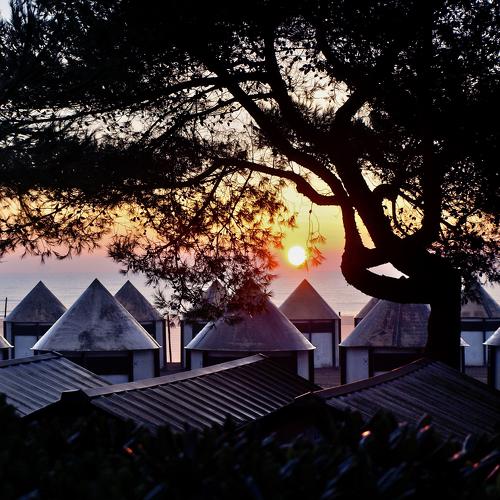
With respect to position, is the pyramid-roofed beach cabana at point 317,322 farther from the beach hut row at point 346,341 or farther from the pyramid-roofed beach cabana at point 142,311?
the beach hut row at point 346,341

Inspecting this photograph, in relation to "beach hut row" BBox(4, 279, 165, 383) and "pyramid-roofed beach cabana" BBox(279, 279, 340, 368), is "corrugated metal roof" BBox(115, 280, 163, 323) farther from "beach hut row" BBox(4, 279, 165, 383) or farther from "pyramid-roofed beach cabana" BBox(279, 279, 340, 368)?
"beach hut row" BBox(4, 279, 165, 383)

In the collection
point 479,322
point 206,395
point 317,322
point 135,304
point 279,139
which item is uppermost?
point 279,139

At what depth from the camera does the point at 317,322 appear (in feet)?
118

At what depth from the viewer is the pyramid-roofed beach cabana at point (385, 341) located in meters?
27.2

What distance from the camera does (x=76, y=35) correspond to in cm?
1155

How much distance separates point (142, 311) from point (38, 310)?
3680 millimetres

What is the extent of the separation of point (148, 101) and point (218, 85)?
1097 millimetres

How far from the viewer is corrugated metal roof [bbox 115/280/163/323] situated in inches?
1406

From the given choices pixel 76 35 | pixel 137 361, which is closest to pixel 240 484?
pixel 76 35

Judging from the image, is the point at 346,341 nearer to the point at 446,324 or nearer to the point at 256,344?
the point at 256,344

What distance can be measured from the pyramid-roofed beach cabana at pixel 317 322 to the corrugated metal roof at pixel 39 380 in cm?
2040

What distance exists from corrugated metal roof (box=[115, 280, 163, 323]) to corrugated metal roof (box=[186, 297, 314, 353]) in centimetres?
876

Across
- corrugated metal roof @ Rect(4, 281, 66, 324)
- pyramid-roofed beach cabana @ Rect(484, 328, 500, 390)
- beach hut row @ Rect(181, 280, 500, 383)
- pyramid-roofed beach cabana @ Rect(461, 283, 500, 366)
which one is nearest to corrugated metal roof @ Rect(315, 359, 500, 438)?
beach hut row @ Rect(181, 280, 500, 383)

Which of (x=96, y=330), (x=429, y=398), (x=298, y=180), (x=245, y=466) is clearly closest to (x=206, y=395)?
(x=429, y=398)
